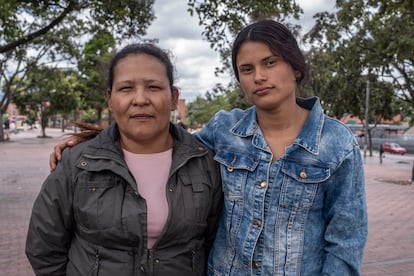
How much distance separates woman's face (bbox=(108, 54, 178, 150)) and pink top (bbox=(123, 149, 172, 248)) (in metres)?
0.08

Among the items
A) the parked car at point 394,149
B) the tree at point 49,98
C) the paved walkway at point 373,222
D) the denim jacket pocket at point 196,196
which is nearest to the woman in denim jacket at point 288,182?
the denim jacket pocket at point 196,196

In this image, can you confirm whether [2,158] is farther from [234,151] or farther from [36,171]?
[234,151]

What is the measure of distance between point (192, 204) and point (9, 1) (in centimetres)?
401

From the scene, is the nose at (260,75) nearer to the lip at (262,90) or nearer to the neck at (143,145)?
the lip at (262,90)

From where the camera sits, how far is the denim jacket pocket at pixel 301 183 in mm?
1710

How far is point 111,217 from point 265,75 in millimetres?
833

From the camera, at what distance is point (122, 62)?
1896mm

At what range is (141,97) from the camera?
1.80m

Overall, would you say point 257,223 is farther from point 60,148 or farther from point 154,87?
point 60,148

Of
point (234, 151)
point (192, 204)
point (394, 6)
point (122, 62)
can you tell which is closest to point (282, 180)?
point (234, 151)

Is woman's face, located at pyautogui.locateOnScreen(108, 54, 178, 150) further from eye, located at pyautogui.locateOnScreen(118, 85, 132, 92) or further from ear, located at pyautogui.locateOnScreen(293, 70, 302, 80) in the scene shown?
ear, located at pyautogui.locateOnScreen(293, 70, 302, 80)

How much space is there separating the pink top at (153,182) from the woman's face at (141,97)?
3.3 inches

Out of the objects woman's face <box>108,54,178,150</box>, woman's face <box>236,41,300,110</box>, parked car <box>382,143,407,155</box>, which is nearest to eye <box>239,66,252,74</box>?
woman's face <box>236,41,300,110</box>

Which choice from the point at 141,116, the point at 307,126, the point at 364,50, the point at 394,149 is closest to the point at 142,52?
the point at 141,116
